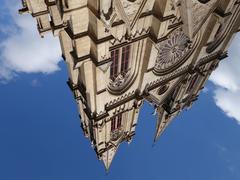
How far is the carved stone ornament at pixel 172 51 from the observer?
22.5m

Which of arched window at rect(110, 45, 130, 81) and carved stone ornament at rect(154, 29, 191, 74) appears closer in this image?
arched window at rect(110, 45, 130, 81)

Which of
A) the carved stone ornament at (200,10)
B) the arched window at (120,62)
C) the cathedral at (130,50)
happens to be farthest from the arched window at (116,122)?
the carved stone ornament at (200,10)

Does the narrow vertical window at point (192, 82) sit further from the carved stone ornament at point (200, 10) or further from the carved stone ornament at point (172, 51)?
the carved stone ornament at point (200, 10)

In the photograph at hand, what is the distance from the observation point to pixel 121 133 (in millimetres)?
32781

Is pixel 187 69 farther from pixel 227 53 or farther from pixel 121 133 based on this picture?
pixel 121 133

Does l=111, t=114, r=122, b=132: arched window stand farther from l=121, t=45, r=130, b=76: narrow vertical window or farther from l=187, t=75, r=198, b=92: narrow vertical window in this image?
l=187, t=75, r=198, b=92: narrow vertical window

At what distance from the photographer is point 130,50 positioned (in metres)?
20.5

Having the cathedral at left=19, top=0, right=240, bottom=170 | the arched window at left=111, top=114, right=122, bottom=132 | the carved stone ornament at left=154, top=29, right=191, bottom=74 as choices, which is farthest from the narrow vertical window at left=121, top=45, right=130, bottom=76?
the arched window at left=111, top=114, right=122, bottom=132

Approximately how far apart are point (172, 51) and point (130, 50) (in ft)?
15.9

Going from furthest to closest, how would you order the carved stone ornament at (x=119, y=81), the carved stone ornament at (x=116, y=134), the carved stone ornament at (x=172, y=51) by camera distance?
the carved stone ornament at (x=116, y=134) → the carved stone ornament at (x=119, y=81) → the carved stone ornament at (x=172, y=51)

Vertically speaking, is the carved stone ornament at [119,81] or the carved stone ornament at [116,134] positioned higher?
the carved stone ornament at [119,81]

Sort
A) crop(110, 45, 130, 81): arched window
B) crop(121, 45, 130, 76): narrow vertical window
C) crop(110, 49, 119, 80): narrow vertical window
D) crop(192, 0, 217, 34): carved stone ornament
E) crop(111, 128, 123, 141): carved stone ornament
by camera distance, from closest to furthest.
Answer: crop(192, 0, 217, 34): carved stone ornament
crop(110, 49, 119, 80): narrow vertical window
crop(110, 45, 130, 81): arched window
crop(121, 45, 130, 76): narrow vertical window
crop(111, 128, 123, 141): carved stone ornament

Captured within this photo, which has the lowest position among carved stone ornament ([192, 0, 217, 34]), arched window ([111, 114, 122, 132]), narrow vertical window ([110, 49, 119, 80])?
arched window ([111, 114, 122, 132])

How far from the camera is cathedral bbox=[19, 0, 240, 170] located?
15.6 metres
